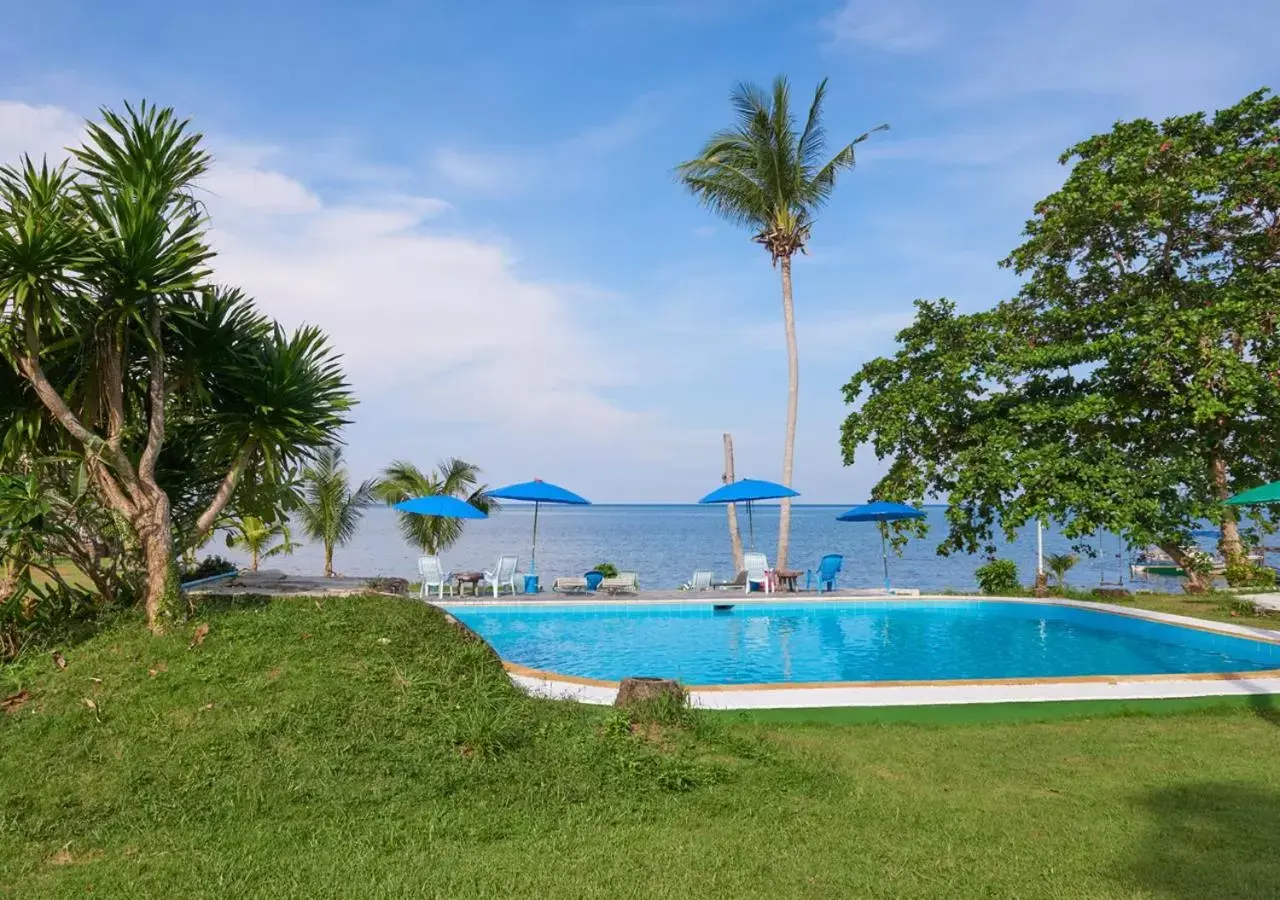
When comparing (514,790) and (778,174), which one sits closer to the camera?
(514,790)

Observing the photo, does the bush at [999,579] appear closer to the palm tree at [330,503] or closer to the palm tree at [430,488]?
the palm tree at [430,488]

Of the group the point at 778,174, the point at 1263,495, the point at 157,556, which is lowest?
the point at 157,556

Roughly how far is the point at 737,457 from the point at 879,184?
8.83 m

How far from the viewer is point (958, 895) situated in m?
3.73

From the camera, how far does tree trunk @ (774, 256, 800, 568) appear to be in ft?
67.5

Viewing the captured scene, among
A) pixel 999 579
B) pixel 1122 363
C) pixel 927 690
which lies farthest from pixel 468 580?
pixel 1122 363

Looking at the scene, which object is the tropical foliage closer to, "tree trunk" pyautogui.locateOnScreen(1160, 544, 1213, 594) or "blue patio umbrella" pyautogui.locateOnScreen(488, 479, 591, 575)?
"tree trunk" pyautogui.locateOnScreen(1160, 544, 1213, 594)

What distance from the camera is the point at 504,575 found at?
18.5 meters

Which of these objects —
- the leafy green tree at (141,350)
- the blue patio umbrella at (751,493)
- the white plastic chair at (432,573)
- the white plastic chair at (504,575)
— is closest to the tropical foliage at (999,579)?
the blue patio umbrella at (751,493)

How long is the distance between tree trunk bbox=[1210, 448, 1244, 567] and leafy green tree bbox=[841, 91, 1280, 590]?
0.04m

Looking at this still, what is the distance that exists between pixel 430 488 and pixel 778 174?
12425 mm

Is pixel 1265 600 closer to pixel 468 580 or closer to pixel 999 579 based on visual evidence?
pixel 999 579

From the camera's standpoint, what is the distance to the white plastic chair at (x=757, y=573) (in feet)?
60.7

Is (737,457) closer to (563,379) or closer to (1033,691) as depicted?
(563,379)
